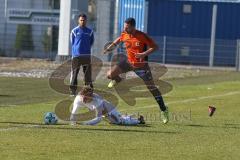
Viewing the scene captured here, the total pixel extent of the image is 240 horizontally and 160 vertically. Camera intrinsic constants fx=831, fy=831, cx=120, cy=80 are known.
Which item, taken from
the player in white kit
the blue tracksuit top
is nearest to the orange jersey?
the player in white kit

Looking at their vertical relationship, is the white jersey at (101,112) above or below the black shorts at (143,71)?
below

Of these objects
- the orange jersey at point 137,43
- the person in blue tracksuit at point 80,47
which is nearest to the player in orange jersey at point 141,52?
the orange jersey at point 137,43

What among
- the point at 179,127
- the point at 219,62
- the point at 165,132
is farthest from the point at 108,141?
the point at 219,62

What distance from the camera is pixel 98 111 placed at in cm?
1505

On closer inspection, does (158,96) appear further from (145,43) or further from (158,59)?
(158,59)

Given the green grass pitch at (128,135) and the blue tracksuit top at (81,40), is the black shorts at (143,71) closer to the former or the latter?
the green grass pitch at (128,135)

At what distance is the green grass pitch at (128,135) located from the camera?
11023 mm

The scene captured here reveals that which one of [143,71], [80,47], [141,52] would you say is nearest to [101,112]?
[143,71]

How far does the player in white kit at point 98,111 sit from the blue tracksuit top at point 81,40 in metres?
5.07

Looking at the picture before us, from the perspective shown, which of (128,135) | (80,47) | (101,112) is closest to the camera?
(128,135)

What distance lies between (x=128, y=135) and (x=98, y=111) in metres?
1.89

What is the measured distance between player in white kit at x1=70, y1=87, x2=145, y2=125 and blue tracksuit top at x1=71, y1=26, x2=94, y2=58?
5.07m

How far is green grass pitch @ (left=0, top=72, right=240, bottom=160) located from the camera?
1102 centimetres

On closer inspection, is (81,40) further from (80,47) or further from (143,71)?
(143,71)
